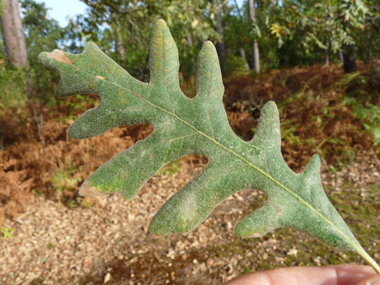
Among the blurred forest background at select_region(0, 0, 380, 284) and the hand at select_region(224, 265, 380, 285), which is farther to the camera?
the blurred forest background at select_region(0, 0, 380, 284)

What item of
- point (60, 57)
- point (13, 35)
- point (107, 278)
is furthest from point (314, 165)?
point (13, 35)

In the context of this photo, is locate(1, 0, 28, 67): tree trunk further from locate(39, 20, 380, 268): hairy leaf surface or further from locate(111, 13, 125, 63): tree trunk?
locate(39, 20, 380, 268): hairy leaf surface

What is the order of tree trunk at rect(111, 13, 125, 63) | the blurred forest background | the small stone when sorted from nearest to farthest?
1. the small stone
2. the blurred forest background
3. tree trunk at rect(111, 13, 125, 63)

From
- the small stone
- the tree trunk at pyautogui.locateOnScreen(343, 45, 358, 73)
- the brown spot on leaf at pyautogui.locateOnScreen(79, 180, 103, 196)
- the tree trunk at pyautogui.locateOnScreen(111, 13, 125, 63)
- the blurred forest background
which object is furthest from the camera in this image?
the tree trunk at pyautogui.locateOnScreen(343, 45, 358, 73)

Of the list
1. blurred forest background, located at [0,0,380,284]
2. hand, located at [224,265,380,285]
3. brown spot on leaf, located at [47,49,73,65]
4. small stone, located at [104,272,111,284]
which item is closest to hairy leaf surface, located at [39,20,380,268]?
brown spot on leaf, located at [47,49,73,65]

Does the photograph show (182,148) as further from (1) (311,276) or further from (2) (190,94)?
(2) (190,94)

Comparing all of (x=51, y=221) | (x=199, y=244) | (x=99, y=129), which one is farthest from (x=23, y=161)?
(x=99, y=129)
